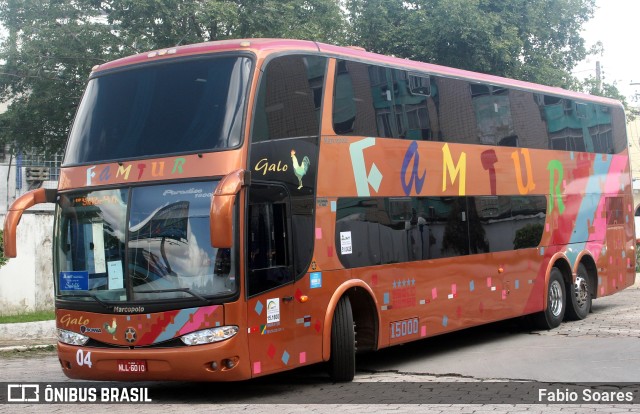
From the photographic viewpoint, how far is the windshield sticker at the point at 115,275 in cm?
998

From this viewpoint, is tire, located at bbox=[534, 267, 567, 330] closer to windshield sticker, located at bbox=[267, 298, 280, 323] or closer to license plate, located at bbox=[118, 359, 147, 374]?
windshield sticker, located at bbox=[267, 298, 280, 323]

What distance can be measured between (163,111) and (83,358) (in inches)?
108

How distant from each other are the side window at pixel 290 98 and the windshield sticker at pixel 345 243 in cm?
123

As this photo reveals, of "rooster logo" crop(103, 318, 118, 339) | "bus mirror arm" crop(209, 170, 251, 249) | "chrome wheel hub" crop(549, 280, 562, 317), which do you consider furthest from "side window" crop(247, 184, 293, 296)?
"chrome wheel hub" crop(549, 280, 562, 317)

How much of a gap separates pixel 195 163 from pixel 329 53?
2497 mm

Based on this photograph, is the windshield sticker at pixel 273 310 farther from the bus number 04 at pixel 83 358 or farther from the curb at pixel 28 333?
the curb at pixel 28 333

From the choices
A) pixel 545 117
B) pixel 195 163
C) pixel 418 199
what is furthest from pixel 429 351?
pixel 195 163

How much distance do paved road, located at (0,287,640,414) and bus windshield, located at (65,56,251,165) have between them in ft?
8.85

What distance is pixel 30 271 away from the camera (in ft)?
67.9

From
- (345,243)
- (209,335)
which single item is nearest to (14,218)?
(209,335)

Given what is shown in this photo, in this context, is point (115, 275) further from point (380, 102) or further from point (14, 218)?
point (380, 102)

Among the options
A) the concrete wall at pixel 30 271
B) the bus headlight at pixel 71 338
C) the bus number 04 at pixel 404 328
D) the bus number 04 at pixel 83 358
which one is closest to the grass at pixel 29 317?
the concrete wall at pixel 30 271

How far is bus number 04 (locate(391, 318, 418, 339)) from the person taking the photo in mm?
12039

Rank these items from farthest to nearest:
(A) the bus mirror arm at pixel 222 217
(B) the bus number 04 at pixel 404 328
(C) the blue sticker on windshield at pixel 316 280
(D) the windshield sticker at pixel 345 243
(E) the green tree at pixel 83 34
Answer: (E) the green tree at pixel 83 34 < (B) the bus number 04 at pixel 404 328 < (D) the windshield sticker at pixel 345 243 < (C) the blue sticker on windshield at pixel 316 280 < (A) the bus mirror arm at pixel 222 217
